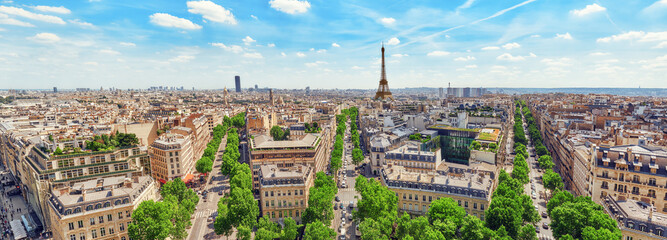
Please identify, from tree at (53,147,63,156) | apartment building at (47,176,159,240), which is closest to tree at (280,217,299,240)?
apartment building at (47,176,159,240)

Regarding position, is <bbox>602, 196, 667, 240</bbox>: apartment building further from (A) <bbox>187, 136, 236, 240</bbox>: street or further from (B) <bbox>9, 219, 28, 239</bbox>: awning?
(B) <bbox>9, 219, 28, 239</bbox>: awning

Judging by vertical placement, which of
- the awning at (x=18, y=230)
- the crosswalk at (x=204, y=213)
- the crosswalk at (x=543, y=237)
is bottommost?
the crosswalk at (x=543, y=237)

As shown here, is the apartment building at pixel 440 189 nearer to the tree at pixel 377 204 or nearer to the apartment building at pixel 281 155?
the tree at pixel 377 204

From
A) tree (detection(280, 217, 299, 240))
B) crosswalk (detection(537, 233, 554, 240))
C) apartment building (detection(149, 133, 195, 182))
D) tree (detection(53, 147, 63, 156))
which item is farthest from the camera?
apartment building (detection(149, 133, 195, 182))

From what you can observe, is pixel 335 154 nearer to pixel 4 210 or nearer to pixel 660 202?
pixel 660 202

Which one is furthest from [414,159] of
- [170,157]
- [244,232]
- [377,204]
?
[170,157]

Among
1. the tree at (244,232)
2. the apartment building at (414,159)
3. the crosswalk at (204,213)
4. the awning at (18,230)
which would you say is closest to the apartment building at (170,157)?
the crosswalk at (204,213)
